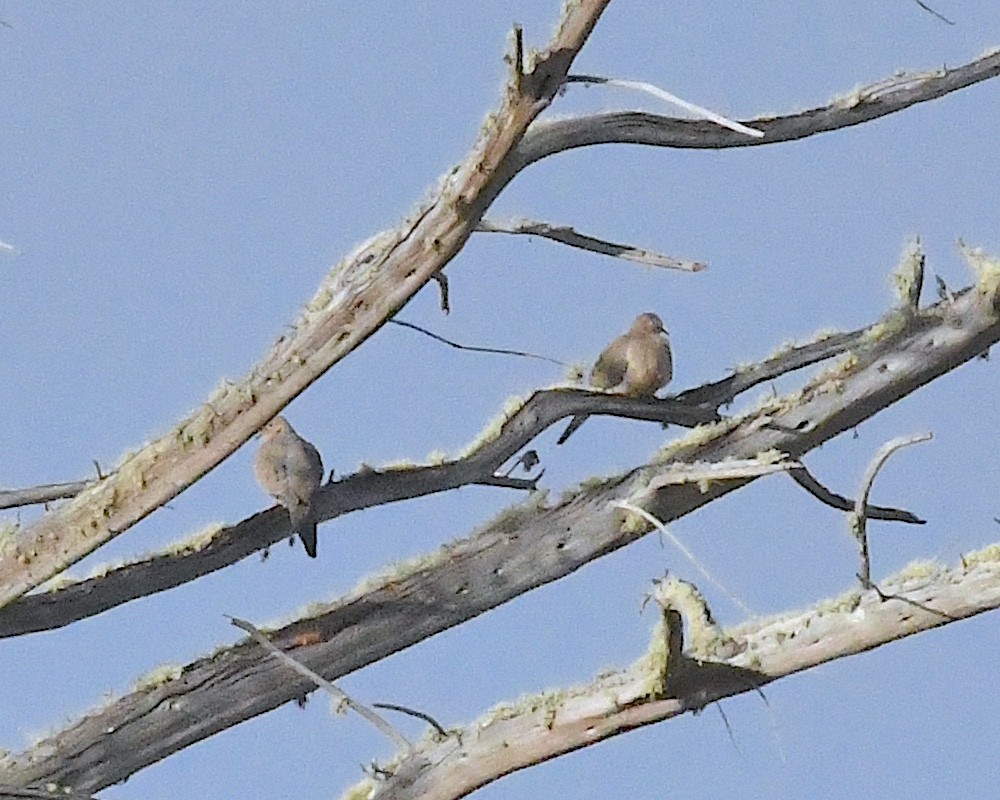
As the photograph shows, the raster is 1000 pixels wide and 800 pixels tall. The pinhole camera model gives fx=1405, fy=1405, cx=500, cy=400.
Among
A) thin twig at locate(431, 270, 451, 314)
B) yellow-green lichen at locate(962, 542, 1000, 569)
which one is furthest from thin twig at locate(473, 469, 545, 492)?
yellow-green lichen at locate(962, 542, 1000, 569)

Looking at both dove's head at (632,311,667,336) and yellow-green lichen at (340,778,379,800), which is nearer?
yellow-green lichen at (340,778,379,800)

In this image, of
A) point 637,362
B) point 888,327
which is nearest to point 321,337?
point 888,327

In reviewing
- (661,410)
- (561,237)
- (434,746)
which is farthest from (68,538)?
(661,410)

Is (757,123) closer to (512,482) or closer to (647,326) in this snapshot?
(512,482)

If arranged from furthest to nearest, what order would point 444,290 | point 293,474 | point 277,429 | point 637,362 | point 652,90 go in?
point 637,362 < point 277,429 < point 293,474 < point 444,290 < point 652,90

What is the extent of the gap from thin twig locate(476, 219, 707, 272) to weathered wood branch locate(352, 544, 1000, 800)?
65 cm

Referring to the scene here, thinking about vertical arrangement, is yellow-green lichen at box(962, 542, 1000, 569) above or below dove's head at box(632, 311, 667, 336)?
below

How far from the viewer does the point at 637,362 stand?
3.65 metres

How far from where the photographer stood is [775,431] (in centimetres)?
269

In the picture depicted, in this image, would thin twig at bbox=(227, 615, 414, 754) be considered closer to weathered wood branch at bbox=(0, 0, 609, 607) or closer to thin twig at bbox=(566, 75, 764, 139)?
weathered wood branch at bbox=(0, 0, 609, 607)

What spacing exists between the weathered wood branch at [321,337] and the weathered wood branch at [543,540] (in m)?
0.37

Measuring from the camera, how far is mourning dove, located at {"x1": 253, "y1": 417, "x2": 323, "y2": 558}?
106 inches

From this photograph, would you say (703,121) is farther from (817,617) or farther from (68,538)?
(68,538)

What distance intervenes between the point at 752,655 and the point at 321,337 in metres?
0.80
